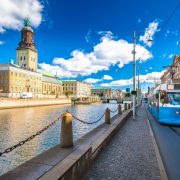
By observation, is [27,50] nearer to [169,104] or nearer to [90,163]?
[169,104]

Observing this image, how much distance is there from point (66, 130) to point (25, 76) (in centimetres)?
10852

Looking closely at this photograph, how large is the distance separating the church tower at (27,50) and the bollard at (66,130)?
131484 millimetres

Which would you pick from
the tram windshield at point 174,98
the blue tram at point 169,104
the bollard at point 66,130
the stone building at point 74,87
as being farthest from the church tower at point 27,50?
the bollard at point 66,130

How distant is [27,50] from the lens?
5251 inches

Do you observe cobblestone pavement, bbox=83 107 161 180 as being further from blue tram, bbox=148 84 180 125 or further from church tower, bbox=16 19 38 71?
church tower, bbox=16 19 38 71

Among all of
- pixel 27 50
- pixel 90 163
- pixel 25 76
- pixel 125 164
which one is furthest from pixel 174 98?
pixel 27 50

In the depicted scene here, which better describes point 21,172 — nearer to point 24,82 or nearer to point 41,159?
point 41,159

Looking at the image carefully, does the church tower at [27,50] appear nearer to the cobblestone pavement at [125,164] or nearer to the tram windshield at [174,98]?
the tram windshield at [174,98]

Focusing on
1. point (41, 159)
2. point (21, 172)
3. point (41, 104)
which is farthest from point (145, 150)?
point (41, 104)

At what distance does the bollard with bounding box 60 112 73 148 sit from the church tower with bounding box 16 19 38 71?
131 m

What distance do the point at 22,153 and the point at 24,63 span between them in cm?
12841

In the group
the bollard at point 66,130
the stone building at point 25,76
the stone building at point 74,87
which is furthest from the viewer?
the stone building at point 74,87

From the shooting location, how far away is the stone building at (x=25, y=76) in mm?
97438

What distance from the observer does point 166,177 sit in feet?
17.7
